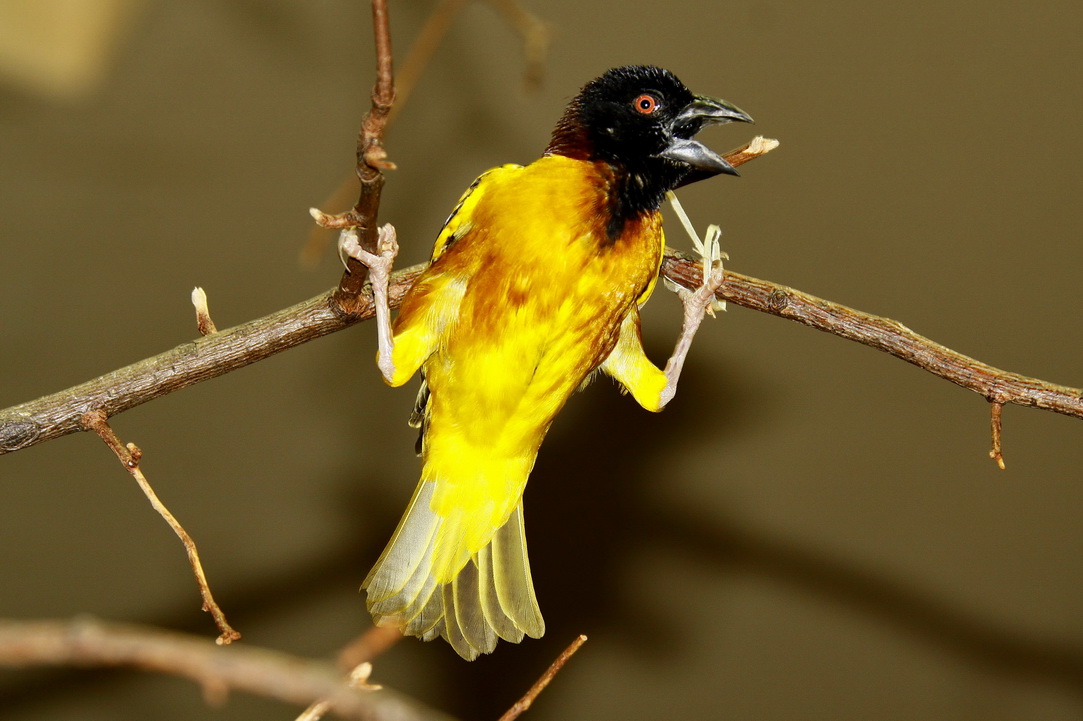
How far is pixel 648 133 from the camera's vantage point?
143 centimetres

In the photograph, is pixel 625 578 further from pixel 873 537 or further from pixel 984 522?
pixel 984 522

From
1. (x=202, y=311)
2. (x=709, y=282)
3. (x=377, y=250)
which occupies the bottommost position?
(x=709, y=282)

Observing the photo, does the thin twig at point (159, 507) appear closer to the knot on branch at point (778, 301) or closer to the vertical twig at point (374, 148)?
the vertical twig at point (374, 148)

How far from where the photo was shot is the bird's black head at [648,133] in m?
1.42

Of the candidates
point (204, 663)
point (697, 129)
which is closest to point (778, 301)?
point (697, 129)

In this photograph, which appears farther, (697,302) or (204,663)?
(697,302)

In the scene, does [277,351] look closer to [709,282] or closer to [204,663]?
[709,282]

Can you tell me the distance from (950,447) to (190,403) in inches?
92.8

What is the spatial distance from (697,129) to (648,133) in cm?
8

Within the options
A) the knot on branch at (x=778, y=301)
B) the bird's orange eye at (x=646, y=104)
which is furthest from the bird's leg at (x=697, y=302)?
the bird's orange eye at (x=646, y=104)

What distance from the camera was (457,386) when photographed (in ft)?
4.79

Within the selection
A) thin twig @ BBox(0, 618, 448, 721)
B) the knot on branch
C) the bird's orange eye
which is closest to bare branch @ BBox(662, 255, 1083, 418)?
the knot on branch

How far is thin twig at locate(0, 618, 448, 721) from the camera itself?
274 mm

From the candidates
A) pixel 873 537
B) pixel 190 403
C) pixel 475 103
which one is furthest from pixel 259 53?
pixel 873 537
